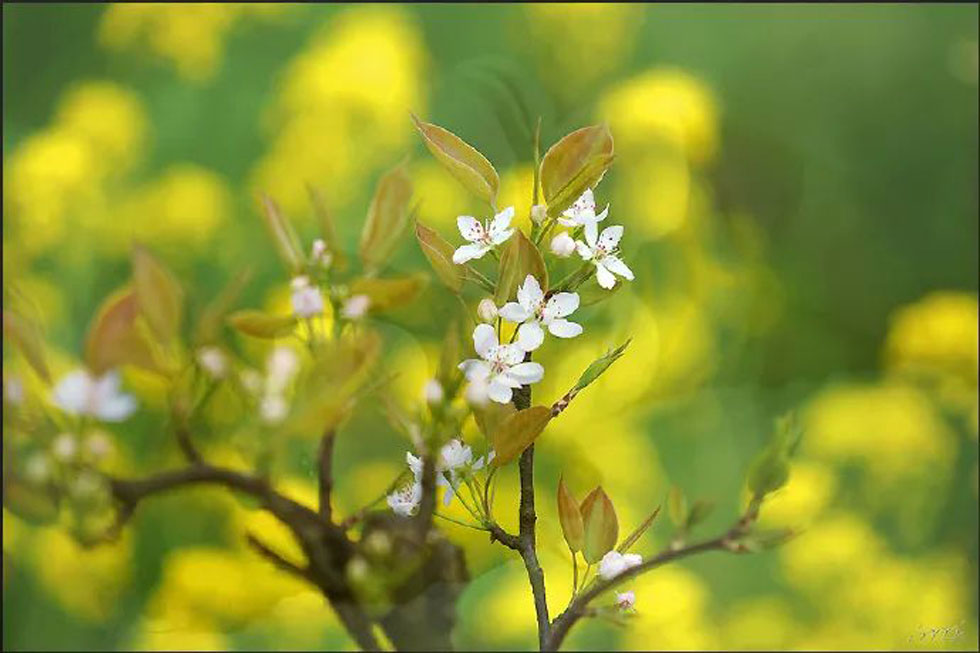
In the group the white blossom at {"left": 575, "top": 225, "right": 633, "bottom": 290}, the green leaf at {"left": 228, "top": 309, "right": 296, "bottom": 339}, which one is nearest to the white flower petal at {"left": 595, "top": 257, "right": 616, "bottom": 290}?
the white blossom at {"left": 575, "top": 225, "right": 633, "bottom": 290}

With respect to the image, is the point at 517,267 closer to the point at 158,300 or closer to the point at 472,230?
the point at 472,230

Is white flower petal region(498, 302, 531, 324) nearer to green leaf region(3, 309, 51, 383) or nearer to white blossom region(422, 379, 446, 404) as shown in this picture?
white blossom region(422, 379, 446, 404)

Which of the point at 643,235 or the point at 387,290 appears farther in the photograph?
the point at 643,235

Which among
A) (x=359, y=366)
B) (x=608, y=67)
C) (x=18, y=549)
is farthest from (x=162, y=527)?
(x=608, y=67)

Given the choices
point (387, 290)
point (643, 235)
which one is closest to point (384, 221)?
Result: point (387, 290)

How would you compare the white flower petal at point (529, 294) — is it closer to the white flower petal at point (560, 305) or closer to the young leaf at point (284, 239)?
the white flower petal at point (560, 305)

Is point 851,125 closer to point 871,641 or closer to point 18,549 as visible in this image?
point 871,641

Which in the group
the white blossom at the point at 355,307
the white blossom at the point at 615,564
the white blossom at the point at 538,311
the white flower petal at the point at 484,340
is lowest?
the white blossom at the point at 615,564

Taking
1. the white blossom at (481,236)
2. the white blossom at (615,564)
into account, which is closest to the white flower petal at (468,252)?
the white blossom at (481,236)
